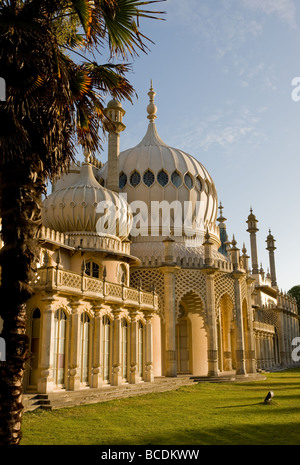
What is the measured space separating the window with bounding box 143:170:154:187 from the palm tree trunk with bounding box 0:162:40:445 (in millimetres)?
24849

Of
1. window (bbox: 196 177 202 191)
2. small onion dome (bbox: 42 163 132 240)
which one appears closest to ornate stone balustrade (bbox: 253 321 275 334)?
window (bbox: 196 177 202 191)

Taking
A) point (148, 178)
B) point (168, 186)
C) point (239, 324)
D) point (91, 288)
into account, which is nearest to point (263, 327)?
point (239, 324)

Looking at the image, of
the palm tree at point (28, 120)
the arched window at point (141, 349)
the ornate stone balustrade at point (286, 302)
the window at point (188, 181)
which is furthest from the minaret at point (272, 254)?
the palm tree at point (28, 120)

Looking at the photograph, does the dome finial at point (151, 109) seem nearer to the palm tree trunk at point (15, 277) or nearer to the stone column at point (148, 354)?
the stone column at point (148, 354)

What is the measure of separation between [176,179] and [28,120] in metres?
25.3

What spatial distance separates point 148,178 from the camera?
106 feet

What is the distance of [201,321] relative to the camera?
28.6m

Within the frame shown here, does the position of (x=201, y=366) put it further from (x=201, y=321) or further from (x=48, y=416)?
(x=48, y=416)

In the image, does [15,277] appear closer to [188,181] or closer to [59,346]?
[59,346]

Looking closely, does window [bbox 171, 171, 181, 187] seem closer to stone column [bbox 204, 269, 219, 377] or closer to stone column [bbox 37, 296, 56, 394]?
stone column [bbox 204, 269, 219, 377]

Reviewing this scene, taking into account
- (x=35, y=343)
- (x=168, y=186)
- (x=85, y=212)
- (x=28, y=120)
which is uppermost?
(x=168, y=186)

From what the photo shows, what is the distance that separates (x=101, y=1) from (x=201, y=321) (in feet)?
76.5

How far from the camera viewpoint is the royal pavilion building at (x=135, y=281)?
54.4ft
